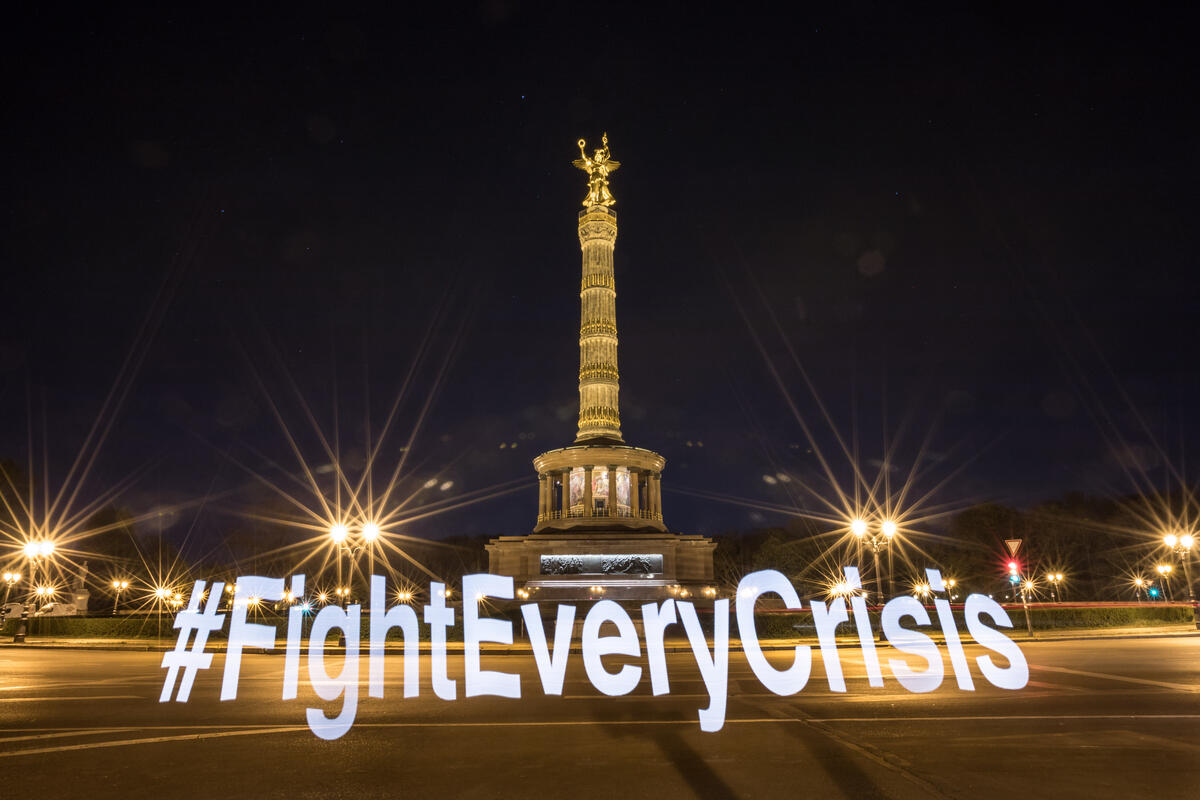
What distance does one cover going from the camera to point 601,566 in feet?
145

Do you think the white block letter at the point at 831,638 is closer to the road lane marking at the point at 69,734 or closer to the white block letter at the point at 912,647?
the white block letter at the point at 912,647

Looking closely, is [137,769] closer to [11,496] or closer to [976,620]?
[976,620]

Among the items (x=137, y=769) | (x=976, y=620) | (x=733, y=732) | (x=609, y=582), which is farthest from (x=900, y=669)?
(x=609, y=582)

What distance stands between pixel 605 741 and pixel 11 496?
51.7m

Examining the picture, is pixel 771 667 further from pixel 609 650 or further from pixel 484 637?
pixel 484 637

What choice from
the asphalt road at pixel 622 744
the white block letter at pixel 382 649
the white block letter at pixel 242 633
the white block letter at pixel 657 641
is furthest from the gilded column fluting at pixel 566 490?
the asphalt road at pixel 622 744

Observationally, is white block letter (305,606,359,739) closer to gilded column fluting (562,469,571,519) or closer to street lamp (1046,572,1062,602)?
gilded column fluting (562,469,571,519)

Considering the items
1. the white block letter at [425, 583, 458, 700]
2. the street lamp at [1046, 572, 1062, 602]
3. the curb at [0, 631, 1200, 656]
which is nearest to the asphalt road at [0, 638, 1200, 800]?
the white block letter at [425, 583, 458, 700]

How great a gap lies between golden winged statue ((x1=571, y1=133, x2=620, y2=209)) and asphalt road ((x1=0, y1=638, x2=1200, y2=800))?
157 feet

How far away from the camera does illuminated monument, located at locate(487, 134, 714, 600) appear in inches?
1734

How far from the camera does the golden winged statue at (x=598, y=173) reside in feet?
188

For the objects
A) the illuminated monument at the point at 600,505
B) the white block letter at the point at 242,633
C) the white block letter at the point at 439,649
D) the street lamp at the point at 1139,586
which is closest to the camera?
the white block letter at the point at 439,649

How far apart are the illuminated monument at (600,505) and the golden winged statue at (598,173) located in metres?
0.07

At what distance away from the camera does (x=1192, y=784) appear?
6.13 m
